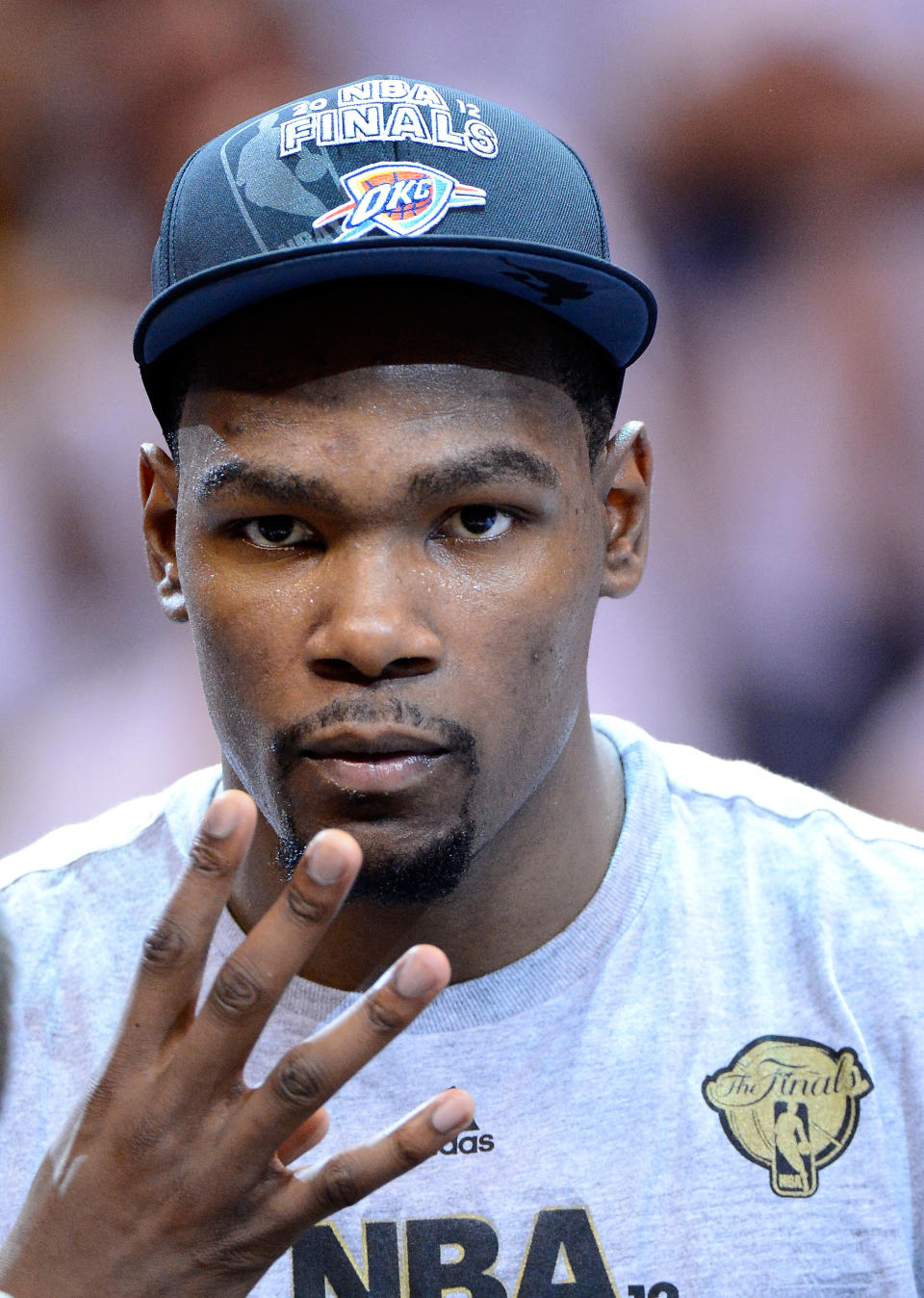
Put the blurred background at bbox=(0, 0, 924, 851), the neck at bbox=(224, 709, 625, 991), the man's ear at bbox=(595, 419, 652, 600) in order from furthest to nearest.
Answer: the blurred background at bbox=(0, 0, 924, 851)
the man's ear at bbox=(595, 419, 652, 600)
the neck at bbox=(224, 709, 625, 991)

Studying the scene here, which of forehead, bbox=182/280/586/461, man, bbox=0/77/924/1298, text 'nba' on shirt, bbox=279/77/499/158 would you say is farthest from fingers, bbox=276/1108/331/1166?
text 'nba' on shirt, bbox=279/77/499/158

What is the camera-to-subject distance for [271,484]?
53.2 inches

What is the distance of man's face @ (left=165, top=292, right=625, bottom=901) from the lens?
1.29m

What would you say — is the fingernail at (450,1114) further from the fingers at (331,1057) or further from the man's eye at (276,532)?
the man's eye at (276,532)

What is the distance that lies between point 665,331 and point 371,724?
146 cm

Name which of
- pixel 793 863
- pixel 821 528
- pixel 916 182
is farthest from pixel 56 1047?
pixel 916 182

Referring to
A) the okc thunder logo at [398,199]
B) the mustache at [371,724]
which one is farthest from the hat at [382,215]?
the mustache at [371,724]

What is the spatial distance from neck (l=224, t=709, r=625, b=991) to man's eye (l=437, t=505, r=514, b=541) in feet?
0.98

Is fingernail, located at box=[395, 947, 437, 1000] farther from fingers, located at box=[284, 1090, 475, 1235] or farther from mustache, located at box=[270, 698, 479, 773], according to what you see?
mustache, located at box=[270, 698, 479, 773]

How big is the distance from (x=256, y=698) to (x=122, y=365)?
1.40m

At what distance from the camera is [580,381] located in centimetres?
148

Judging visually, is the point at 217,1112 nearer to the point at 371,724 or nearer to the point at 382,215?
the point at 371,724

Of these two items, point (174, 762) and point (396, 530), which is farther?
point (174, 762)

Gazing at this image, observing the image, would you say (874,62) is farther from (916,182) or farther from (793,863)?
(793,863)
